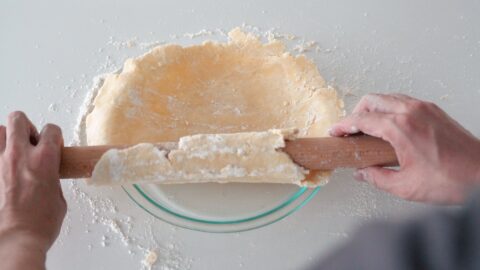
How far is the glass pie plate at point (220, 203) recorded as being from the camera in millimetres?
1094

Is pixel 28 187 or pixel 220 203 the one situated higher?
pixel 28 187

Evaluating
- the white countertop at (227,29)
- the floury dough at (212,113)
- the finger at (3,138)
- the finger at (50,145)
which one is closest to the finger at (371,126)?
the floury dough at (212,113)

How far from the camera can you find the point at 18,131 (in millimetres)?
984

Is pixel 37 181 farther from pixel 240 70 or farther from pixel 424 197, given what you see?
pixel 424 197

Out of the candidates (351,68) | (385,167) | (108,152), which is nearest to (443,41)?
(351,68)

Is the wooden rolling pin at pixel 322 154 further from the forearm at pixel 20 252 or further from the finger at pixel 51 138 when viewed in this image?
the forearm at pixel 20 252

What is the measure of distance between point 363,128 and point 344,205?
25 cm

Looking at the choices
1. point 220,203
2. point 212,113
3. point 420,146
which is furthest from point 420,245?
point 212,113

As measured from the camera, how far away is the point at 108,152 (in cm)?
105

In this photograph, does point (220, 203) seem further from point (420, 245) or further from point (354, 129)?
point (420, 245)

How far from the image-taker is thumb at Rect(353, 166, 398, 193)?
1039mm

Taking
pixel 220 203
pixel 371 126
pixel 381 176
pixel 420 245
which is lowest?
pixel 220 203

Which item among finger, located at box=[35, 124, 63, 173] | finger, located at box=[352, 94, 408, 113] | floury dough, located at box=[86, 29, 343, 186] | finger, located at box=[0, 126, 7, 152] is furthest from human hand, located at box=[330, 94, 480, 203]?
finger, located at box=[0, 126, 7, 152]

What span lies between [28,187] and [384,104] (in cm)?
76
